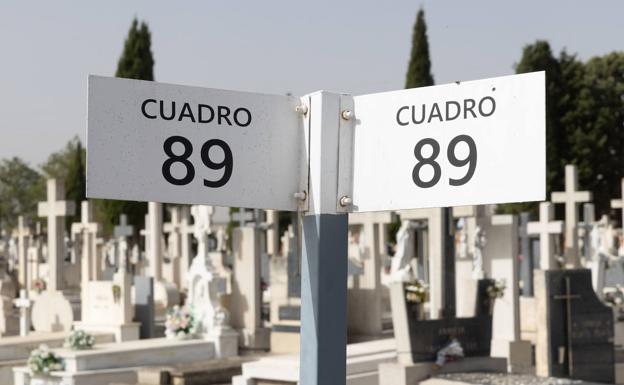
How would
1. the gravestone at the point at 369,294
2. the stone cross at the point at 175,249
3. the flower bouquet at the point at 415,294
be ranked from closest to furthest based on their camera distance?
the flower bouquet at the point at 415,294 → the gravestone at the point at 369,294 → the stone cross at the point at 175,249

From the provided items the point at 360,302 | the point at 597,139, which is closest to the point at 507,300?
the point at 360,302

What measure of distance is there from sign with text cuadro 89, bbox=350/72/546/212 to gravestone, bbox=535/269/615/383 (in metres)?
10.3

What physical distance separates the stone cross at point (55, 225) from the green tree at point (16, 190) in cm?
4334

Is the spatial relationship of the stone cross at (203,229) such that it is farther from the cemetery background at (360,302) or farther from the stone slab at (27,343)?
the stone slab at (27,343)

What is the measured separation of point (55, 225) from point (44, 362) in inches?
230

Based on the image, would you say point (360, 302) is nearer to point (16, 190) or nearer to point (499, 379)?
point (499, 379)

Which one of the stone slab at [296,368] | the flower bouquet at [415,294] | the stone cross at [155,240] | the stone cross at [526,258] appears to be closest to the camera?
the stone slab at [296,368]

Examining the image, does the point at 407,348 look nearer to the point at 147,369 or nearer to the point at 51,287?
the point at 147,369

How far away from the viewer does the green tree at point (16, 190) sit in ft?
205

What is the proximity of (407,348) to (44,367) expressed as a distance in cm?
444

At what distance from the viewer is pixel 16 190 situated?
64062 mm

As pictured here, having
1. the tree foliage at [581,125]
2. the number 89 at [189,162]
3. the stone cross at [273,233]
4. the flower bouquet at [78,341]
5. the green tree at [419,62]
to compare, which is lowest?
the flower bouquet at [78,341]

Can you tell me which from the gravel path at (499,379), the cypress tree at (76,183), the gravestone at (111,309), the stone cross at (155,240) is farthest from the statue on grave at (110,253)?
the gravel path at (499,379)

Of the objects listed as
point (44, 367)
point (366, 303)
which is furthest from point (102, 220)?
point (44, 367)
